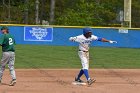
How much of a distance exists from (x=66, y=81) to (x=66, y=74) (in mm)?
2221

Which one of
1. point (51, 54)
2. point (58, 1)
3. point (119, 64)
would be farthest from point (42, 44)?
point (58, 1)

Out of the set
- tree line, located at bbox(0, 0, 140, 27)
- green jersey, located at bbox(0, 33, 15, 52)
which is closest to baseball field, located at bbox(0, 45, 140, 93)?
green jersey, located at bbox(0, 33, 15, 52)

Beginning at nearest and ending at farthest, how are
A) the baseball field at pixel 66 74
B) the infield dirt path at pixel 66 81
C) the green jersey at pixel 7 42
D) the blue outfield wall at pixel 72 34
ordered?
the infield dirt path at pixel 66 81
the baseball field at pixel 66 74
the green jersey at pixel 7 42
the blue outfield wall at pixel 72 34

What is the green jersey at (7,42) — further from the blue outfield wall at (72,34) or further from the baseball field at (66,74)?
the blue outfield wall at (72,34)

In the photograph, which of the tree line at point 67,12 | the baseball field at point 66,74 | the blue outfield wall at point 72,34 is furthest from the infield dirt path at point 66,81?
the tree line at point 67,12

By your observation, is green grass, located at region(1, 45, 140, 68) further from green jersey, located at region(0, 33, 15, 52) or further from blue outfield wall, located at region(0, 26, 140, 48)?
blue outfield wall, located at region(0, 26, 140, 48)

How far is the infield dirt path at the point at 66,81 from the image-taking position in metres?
13.6

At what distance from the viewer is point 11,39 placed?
14.0 metres

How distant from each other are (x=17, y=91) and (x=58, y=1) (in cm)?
5125

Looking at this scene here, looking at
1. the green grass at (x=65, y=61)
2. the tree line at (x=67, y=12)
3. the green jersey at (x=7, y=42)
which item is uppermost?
the tree line at (x=67, y=12)

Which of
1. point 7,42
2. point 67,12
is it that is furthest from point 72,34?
point 7,42

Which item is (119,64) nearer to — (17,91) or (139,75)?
(139,75)

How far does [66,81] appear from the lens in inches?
624

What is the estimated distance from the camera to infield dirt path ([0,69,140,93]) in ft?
44.6
